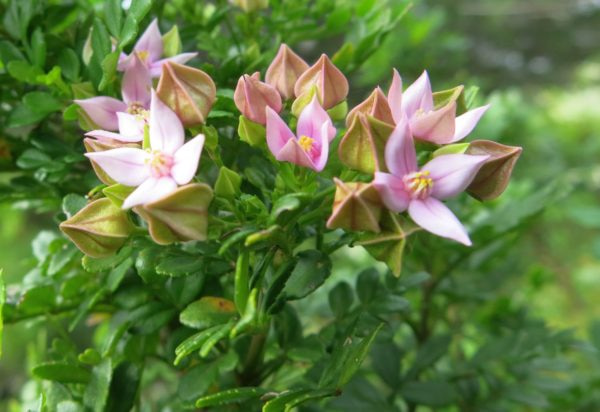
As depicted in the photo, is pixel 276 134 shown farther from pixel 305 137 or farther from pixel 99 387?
pixel 99 387

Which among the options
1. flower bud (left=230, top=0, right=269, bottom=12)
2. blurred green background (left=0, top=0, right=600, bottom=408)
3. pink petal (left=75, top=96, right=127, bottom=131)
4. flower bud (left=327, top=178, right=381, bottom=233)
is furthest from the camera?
blurred green background (left=0, top=0, right=600, bottom=408)

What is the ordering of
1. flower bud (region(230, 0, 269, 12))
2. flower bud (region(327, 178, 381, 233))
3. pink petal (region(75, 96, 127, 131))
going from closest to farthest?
1. flower bud (region(327, 178, 381, 233))
2. pink petal (region(75, 96, 127, 131))
3. flower bud (region(230, 0, 269, 12))

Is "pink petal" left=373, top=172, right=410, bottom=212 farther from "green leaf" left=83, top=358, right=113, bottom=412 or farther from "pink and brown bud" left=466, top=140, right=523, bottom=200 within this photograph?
"green leaf" left=83, top=358, right=113, bottom=412

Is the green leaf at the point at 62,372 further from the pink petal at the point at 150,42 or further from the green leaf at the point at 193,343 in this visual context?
the pink petal at the point at 150,42

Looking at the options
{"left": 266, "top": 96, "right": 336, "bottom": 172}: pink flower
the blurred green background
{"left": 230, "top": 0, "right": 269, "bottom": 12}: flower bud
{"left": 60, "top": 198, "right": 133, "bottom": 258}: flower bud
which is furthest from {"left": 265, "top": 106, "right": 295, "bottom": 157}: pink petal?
the blurred green background

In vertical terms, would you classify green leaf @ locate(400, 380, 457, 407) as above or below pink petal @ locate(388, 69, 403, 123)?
below

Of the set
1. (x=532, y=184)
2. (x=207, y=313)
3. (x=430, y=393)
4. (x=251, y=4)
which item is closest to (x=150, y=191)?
(x=207, y=313)

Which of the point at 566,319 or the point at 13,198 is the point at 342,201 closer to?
the point at 13,198
